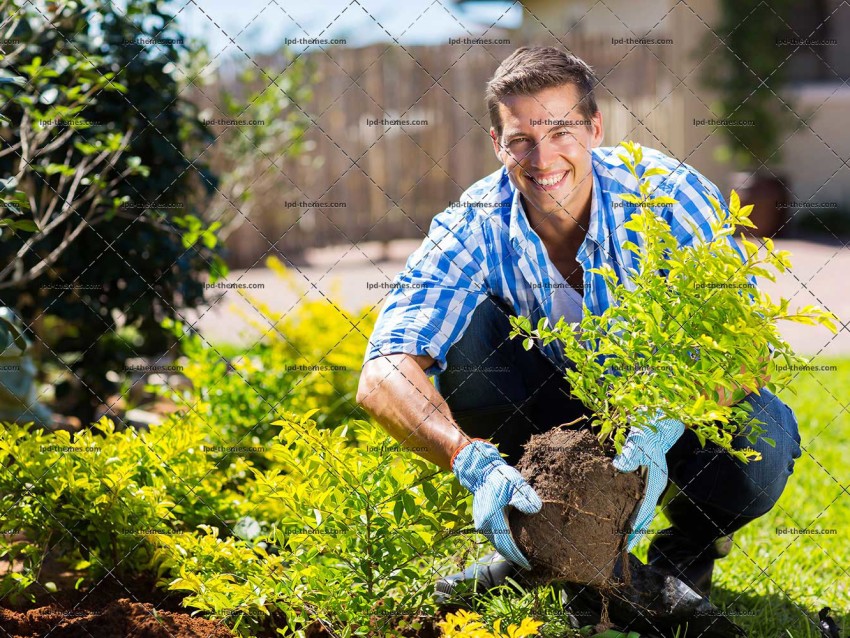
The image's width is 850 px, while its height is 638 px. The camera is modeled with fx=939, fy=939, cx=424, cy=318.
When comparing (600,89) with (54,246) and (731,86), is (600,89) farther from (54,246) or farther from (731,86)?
(54,246)

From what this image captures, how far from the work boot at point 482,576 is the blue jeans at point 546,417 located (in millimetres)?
274

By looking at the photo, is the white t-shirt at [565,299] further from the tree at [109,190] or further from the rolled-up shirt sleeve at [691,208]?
the tree at [109,190]

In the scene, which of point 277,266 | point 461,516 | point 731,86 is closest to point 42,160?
point 277,266

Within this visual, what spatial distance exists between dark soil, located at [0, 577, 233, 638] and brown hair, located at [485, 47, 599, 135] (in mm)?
1487

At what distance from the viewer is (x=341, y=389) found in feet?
10.9

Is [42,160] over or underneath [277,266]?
over

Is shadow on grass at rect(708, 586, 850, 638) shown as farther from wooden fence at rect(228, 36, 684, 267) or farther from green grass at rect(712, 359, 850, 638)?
wooden fence at rect(228, 36, 684, 267)

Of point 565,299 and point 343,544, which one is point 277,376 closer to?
point 565,299

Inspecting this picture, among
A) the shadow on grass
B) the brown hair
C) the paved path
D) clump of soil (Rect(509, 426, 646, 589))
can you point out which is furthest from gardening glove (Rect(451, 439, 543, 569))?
the paved path

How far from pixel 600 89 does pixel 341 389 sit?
7403 mm

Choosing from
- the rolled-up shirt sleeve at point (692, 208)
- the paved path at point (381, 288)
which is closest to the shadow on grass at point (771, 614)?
the rolled-up shirt sleeve at point (692, 208)

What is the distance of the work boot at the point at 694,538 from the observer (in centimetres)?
243

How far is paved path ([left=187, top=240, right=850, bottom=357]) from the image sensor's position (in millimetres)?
6035

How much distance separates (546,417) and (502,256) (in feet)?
1.51
